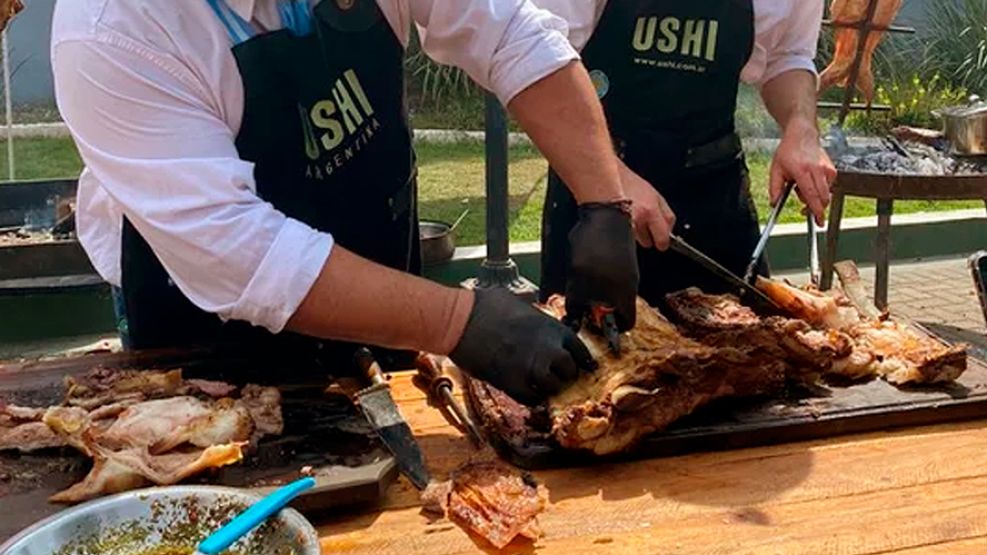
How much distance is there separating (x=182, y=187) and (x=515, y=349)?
2.41 feet

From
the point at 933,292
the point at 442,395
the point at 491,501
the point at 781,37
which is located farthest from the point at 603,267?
the point at 933,292

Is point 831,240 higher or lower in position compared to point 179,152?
lower

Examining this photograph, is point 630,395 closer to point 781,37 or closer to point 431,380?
point 431,380

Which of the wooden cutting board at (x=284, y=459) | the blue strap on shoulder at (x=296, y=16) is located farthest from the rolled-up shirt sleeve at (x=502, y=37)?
the wooden cutting board at (x=284, y=459)

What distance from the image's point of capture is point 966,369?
263 cm

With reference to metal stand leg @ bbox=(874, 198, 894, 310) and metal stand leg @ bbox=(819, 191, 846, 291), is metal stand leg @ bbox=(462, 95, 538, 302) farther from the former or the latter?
metal stand leg @ bbox=(874, 198, 894, 310)

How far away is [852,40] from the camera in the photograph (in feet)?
23.1

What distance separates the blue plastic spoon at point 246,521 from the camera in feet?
5.30

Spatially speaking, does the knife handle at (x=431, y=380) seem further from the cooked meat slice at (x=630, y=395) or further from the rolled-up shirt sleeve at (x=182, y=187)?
the rolled-up shirt sleeve at (x=182, y=187)

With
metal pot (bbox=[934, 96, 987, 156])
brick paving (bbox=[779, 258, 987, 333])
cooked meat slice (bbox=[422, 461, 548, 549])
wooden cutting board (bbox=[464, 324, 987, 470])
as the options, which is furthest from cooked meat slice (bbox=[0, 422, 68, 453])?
brick paving (bbox=[779, 258, 987, 333])

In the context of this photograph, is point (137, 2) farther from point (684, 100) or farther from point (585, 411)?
point (684, 100)

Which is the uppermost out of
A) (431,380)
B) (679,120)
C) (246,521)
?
(679,120)

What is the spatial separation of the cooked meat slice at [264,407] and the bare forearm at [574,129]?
35.3 inches

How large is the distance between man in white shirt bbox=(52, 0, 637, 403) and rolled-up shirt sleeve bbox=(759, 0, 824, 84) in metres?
1.25
